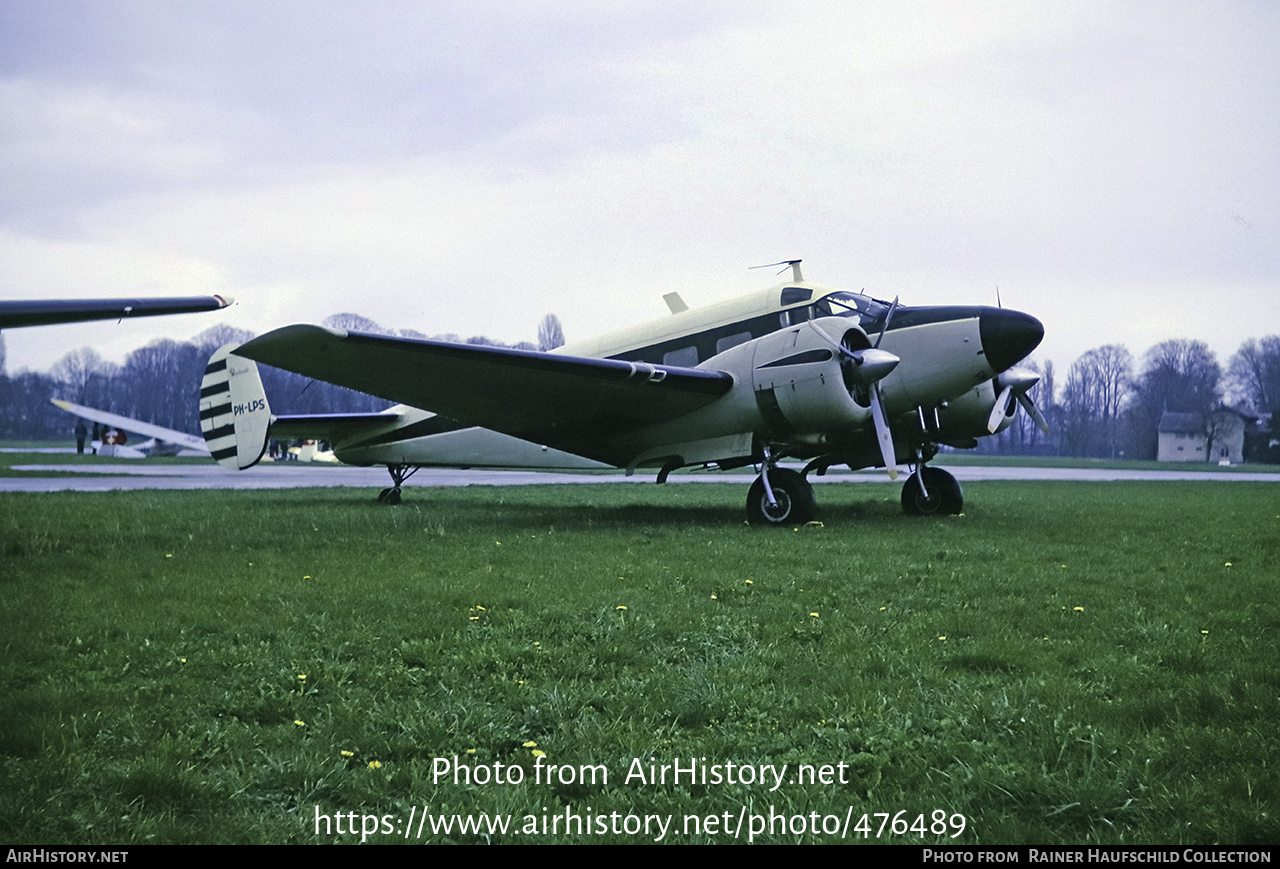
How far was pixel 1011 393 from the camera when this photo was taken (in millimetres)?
13102

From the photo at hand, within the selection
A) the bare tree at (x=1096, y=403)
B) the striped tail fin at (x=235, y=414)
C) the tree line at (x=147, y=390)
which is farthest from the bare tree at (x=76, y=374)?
the bare tree at (x=1096, y=403)

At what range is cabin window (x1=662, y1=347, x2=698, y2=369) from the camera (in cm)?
1228

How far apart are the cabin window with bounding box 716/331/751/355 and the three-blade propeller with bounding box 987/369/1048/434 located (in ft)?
13.7

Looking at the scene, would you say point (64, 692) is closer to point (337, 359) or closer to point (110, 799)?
point (110, 799)

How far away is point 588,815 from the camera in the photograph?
8.34ft

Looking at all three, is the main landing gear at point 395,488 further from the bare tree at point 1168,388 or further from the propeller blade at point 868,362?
the bare tree at point 1168,388

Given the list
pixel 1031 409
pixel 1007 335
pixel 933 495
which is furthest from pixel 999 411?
pixel 1007 335

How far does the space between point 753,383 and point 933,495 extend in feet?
12.4

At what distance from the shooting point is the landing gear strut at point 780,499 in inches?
417

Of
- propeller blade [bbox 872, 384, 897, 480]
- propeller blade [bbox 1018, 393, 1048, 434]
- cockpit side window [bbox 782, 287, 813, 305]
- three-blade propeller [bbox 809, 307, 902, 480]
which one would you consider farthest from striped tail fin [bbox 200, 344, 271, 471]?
propeller blade [bbox 1018, 393, 1048, 434]

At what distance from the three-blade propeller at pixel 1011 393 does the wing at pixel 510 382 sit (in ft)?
15.5

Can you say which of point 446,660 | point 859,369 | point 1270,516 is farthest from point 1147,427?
point 446,660

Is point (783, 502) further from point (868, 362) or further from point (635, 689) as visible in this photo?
point (635, 689)
